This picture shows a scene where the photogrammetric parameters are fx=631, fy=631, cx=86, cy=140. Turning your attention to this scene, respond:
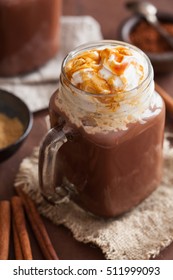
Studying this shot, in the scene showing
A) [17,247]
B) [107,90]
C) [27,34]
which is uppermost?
[107,90]

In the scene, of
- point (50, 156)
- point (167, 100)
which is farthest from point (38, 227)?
point (167, 100)

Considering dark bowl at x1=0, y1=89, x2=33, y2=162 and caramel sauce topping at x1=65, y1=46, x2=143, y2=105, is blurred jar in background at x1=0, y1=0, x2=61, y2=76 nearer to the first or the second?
dark bowl at x1=0, y1=89, x2=33, y2=162

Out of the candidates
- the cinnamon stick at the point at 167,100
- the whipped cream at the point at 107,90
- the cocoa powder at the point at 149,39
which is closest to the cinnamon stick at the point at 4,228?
the whipped cream at the point at 107,90

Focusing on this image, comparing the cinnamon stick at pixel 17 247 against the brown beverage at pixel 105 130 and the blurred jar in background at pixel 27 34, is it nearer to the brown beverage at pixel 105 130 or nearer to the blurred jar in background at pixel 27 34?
the brown beverage at pixel 105 130

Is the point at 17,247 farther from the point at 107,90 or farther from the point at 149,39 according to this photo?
the point at 149,39

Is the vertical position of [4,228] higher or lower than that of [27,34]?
lower
